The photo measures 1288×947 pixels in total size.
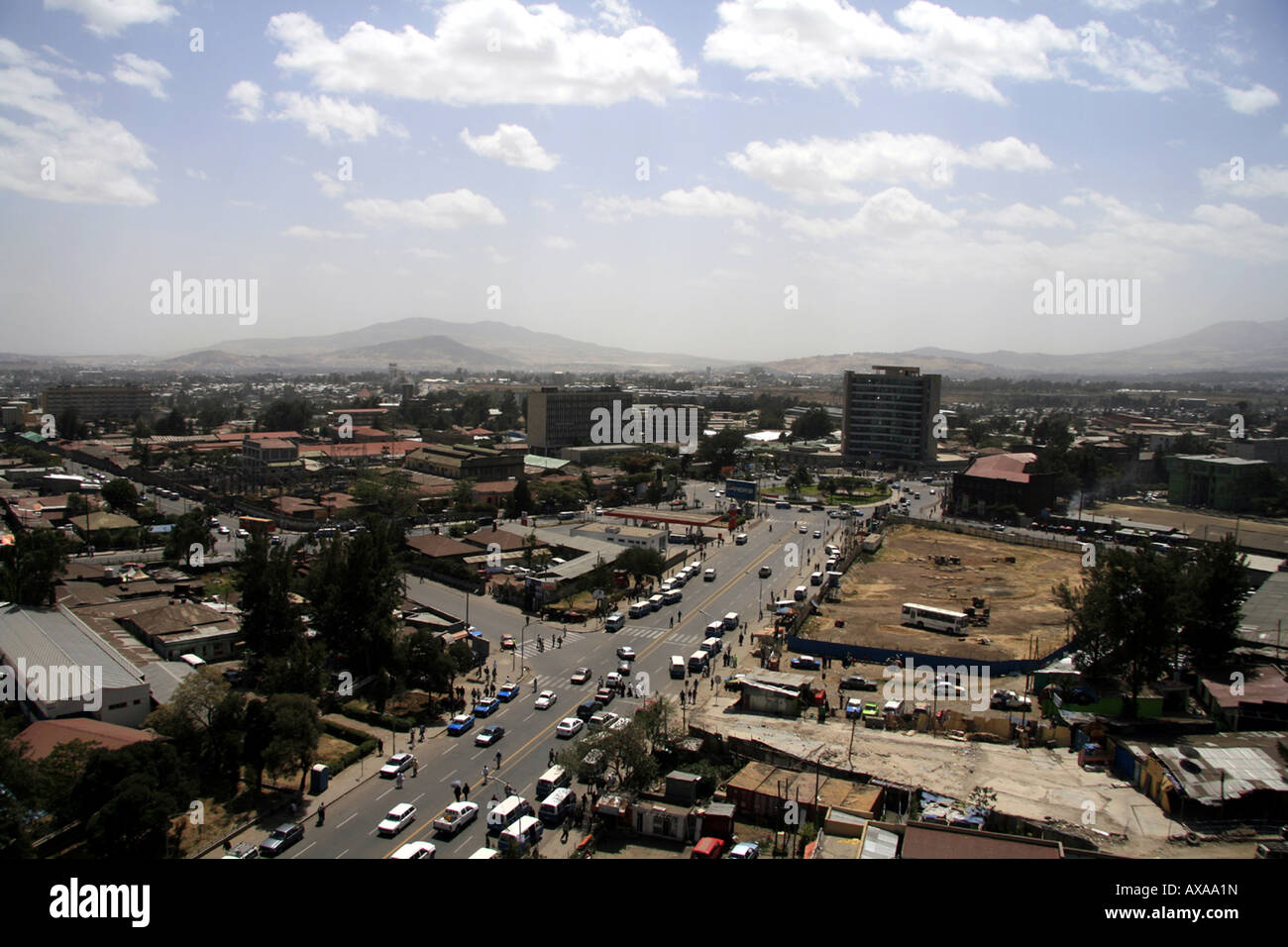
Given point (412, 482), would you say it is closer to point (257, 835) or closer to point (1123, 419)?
point (257, 835)

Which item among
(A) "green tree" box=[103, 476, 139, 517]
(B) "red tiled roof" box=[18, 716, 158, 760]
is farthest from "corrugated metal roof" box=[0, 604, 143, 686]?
(A) "green tree" box=[103, 476, 139, 517]

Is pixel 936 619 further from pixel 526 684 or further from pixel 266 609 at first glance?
pixel 266 609

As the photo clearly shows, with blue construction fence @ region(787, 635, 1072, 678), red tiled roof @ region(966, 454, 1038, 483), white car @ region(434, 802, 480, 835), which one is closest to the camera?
white car @ region(434, 802, 480, 835)

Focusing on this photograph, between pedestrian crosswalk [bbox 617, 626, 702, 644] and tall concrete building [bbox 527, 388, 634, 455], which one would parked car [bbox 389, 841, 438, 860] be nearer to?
pedestrian crosswalk [bbox 617, 626, 702, 644]

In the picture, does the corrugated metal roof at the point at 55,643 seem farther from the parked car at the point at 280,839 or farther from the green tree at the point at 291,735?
the parked car at the point at 280,839

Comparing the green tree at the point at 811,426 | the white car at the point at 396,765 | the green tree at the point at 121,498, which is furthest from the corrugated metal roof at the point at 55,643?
the green tree at the point at 811,426

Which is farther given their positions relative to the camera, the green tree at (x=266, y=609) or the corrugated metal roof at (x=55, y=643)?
the green tree at (x=266, y=609)

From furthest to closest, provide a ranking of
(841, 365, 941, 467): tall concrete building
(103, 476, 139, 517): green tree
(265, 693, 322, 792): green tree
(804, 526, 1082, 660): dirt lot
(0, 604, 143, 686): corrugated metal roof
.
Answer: (841, 365, 941, 467): tall concrete building → (103, 476, 139, 517): green tree → (804, 526, 1082, 660): dirt lot → (0, 604, 143, 686): corrugated metal roof → (265, 693, 322, 792): green tree
